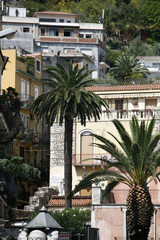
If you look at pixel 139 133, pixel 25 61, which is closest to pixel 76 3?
pixel 25 61

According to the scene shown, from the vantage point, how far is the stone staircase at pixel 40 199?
194 feet

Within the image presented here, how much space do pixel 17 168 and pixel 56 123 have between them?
213 inches

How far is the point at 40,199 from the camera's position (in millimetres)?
59750

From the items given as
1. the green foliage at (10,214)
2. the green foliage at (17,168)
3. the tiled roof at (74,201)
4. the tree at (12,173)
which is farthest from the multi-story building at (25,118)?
the green foliage at (10,214)

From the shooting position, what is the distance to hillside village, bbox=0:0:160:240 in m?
50.1

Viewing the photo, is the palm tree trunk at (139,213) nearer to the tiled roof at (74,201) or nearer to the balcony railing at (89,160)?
the tiled roof at (74,201)

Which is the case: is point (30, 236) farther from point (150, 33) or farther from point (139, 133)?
point (150, 33)

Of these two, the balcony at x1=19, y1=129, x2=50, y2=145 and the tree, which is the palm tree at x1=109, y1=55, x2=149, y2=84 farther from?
the tree

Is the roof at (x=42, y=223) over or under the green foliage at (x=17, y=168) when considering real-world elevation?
under

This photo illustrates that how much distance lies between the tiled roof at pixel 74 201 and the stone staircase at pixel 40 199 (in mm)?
1228

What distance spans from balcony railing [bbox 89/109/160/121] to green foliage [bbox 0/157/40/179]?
25.9 ft

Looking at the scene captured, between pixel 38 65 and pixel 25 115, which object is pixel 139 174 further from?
pixel 38 65

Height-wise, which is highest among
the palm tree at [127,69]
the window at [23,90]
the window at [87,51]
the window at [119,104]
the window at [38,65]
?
the window at [87,51]

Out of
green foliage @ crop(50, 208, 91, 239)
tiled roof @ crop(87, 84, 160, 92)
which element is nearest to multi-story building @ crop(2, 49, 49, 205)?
tiled roof @ crop(87, 84, 160, 92)
